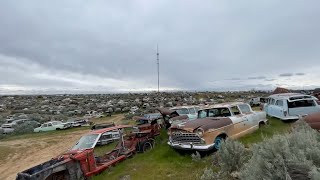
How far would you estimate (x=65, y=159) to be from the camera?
10.1 meters

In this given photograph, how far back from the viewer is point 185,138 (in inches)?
423

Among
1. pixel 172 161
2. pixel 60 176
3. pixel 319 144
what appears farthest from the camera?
pixel 172 161

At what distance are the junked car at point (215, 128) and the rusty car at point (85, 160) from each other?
2519 millimetres

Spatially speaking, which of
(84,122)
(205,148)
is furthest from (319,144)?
(84,122)

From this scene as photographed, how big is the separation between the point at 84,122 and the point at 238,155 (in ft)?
93.6

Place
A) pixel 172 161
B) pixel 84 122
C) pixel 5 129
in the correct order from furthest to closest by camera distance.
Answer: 1. pixel 84 122
2. pixel 5 129
3. pixel 172 161

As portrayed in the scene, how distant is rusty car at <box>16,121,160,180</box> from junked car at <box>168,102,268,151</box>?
2519 mm

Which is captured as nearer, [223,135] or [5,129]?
[223,135]

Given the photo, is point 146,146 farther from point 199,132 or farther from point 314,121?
point 314,121

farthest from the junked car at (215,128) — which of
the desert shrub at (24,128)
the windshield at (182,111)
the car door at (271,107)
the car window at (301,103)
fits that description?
the desert shrub at (24,128)

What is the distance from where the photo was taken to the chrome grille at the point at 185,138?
1040cm

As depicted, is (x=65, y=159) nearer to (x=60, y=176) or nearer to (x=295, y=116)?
(x=60, y=176)

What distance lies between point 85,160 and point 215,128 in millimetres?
4790

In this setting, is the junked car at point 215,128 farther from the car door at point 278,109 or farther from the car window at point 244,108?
the car door at point 278,109
